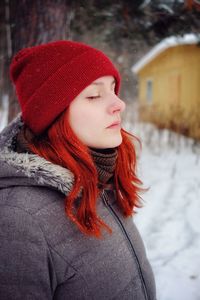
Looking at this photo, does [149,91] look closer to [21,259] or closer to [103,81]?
[103,81]

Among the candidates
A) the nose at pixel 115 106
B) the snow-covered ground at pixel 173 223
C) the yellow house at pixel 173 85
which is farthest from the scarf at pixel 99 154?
the yellow house at pixel 173 85

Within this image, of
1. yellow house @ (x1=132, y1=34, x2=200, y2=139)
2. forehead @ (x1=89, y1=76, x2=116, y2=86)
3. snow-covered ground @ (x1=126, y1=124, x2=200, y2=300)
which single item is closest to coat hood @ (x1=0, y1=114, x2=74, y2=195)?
forehead @ (x1=89, y1=76, x2=116, y2=86)

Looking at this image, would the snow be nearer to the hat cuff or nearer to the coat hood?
the hat cuff

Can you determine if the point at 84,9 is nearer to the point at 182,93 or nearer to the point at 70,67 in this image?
the point at 70,67

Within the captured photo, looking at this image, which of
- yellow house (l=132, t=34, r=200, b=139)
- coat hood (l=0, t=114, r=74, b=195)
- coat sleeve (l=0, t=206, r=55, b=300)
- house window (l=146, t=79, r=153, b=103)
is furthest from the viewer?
house window (l=146, t=79, r=153, b=103)

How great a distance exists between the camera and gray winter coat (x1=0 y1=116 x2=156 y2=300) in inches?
42.3

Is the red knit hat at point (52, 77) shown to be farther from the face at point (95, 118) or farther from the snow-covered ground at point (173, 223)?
the snow-covered ground at point (173, 223)

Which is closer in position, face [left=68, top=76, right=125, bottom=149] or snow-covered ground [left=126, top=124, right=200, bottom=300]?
face [left=68, top=76, right=125, bottom=149]

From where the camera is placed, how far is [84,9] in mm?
4902

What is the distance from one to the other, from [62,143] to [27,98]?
312 mm

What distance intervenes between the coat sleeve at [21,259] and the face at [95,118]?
44cm

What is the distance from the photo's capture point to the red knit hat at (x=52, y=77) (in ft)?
4.53

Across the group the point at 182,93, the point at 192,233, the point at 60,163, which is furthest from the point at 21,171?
the point at 182,93

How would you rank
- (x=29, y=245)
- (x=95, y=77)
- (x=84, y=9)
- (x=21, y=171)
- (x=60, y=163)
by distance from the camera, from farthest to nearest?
(x=84, y=9), (x=95, y=77), (x=60, y=163), (x=21, y=171), (x=29, y=245)
